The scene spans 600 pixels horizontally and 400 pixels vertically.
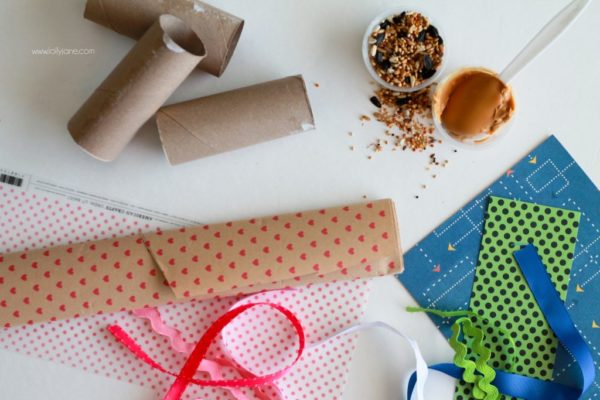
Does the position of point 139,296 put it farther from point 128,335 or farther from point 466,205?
point 466,205

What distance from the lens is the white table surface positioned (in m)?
1.01

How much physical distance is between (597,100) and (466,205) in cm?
27

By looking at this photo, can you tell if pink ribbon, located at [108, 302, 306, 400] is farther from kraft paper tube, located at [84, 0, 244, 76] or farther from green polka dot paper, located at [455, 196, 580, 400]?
kraft paper tube, located at [84, 0, 244, 76]

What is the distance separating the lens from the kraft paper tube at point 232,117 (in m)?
0.93

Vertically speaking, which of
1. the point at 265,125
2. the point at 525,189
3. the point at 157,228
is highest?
the point at 525,189

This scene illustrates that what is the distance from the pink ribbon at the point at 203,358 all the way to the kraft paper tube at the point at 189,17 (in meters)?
0.40

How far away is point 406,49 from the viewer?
0.98m

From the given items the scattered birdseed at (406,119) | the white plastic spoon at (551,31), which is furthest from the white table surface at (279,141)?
the white plastic spoon at (551,31)

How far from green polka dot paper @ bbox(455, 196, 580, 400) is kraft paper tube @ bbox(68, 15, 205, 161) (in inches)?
21.2

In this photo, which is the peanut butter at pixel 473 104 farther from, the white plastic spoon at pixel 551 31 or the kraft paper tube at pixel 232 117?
the kraft paper tube at pixel 232 117

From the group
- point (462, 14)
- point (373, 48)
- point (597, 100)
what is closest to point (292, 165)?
point (373, 48)

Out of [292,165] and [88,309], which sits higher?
[292,165]

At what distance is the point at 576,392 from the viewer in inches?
39.9

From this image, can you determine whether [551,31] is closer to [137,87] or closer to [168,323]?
[137,87]
